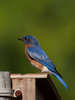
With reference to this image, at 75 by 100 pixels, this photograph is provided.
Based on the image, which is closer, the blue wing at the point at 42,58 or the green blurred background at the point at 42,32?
the blue wing at the point at 42,58

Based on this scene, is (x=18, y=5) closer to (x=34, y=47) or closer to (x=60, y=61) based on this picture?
(x=60, y=61)

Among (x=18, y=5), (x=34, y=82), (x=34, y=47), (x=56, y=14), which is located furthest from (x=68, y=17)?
(x=34, y=82)

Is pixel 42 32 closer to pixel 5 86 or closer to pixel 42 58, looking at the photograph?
pixel 42 58

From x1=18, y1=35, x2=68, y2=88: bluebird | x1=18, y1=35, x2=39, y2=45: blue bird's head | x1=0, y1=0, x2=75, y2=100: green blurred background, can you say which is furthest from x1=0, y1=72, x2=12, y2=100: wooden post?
x1=0, y1=0, x2=75, y2=100: green blurred background

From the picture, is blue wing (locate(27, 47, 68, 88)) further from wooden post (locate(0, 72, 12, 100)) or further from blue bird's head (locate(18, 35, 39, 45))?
wooden post (locate(0, 72, 12, 100))

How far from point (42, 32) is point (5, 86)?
522 centimetres

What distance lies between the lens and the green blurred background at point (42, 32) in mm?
13117

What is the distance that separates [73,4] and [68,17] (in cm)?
38

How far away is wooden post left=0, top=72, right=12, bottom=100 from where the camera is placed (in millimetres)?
8422

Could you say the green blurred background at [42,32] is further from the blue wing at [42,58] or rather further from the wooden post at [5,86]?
the wooden post at [5,86]

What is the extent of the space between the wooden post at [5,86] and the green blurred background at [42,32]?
417 centimetres

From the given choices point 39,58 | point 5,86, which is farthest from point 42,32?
point 5,86

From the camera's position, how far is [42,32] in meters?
13.6

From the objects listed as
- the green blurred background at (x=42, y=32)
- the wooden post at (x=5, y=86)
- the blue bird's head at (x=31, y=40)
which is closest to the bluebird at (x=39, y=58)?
the blue bird's head at (x=31, y=40)
